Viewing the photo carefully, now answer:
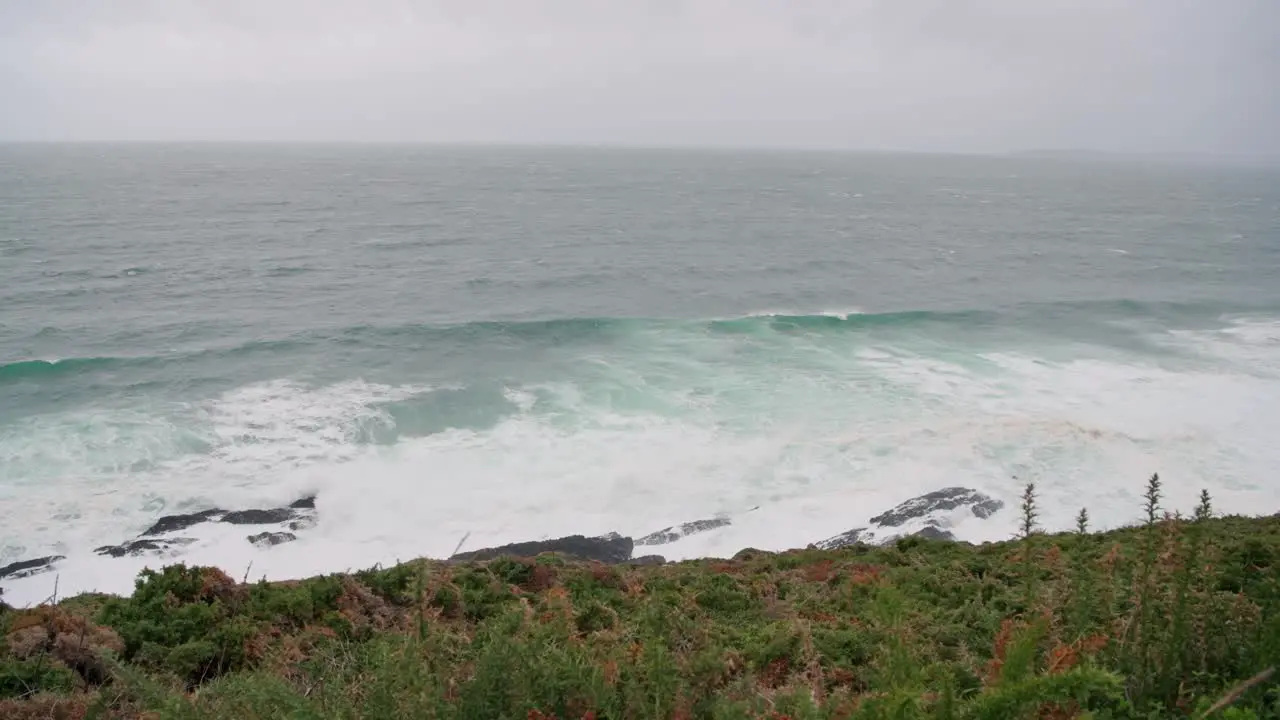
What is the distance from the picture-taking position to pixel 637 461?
22016mm

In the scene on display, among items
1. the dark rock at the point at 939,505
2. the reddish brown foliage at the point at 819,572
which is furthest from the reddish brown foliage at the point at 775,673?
the dark rock at the point at 939,505

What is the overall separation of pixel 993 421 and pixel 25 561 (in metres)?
26.0

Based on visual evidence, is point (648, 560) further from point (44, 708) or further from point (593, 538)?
point (44, 708)

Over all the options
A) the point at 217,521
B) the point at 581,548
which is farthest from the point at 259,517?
the point at 581,548

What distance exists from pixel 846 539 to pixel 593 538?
6.01 metres

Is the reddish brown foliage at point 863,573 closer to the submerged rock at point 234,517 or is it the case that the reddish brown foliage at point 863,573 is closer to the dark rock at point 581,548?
the dark rock at point 581,548

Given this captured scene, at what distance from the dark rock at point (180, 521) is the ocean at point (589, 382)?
593 millimetres

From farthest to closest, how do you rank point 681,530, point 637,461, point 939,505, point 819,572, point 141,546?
point 637,461 < point 939,505 < point 681,530 < point 141,546 < point 819,572

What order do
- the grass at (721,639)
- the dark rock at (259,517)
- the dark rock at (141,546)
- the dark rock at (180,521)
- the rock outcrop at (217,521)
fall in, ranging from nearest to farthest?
the grass at (721,639) → the dark rock at (141,546) → the rock outcrop at (217,521) → the dark rock at (180,521) → the dark rock at (259,517)

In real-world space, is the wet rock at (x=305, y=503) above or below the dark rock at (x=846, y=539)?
below

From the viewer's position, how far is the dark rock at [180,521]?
18.3 m

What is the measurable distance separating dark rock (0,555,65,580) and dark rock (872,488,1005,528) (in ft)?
62.1

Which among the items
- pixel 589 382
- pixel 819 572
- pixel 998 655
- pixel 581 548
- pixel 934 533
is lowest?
pixel 581 548

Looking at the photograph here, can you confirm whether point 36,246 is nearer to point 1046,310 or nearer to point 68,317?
point 68,317
